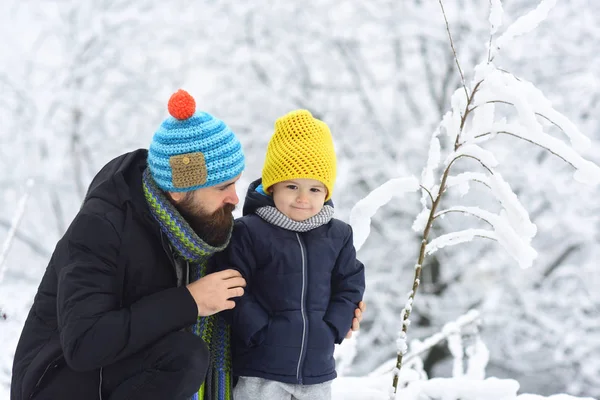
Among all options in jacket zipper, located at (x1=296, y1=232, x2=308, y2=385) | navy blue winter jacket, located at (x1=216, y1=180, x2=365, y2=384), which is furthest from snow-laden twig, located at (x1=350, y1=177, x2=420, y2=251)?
jacket zipper, located at (x1=296, y1=232, x2=308, y2=385)

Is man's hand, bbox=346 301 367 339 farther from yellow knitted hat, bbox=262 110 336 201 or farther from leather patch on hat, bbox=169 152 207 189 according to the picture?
leather patch on hat, bbox=169 152 207 189

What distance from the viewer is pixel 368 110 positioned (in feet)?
21.5

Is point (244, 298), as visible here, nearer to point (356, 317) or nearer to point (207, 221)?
point (207, 221)

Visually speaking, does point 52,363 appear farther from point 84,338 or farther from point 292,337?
point 292,337

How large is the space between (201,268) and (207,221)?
0.19 meters

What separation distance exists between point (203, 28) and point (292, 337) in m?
5.61

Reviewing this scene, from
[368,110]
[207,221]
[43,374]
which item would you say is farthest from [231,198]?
[368,110]

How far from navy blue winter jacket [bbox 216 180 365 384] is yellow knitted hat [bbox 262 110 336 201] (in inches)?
5.1

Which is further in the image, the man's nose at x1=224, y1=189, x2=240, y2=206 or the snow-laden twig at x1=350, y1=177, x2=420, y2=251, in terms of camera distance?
the snow-laden twig at x1=350, y1=177, x2=420, y2=251

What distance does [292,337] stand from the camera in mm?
1805

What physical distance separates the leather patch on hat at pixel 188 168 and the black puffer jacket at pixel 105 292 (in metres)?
0.15

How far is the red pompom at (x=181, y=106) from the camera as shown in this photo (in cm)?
173

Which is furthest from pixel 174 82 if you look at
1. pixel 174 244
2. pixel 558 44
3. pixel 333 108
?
pixel 174 244

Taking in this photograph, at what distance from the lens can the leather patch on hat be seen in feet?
5.66
